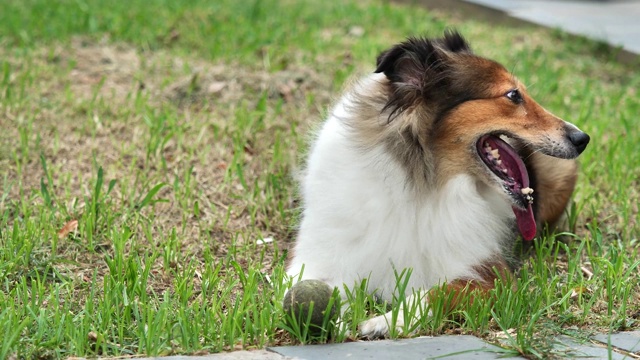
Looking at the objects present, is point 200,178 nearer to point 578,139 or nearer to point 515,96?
point 515,96

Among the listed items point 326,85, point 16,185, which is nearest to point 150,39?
point 326,85

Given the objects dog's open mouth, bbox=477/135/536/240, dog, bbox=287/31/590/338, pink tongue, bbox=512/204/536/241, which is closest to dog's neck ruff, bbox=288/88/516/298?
dog, bbox=287/31/590/338

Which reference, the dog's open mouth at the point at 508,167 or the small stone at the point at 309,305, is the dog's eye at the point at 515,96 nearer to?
the dog's open mouth at the point at 508,167

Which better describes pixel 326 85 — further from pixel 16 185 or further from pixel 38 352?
pixel 38 352

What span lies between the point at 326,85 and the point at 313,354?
340 cm

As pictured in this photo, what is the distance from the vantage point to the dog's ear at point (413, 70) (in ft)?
12.2

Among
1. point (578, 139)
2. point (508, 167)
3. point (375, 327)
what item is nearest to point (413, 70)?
point (508, 167)

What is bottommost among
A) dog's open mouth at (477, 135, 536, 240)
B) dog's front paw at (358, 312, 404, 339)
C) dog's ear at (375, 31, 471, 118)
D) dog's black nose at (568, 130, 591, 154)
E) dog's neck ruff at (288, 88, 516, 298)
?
dog's front paw at (358, 312, 404, 339)

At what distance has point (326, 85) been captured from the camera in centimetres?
625

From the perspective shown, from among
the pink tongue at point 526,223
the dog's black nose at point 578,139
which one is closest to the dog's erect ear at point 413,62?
the dog's black nose at point 578,139

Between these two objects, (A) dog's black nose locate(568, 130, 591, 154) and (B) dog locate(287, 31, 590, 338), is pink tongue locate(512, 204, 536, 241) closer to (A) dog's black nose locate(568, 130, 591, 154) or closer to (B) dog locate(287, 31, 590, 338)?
(B) dog locate(287, 31, 590, 338)

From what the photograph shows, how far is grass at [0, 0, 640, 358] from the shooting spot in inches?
131

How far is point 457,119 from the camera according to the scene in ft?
12.2

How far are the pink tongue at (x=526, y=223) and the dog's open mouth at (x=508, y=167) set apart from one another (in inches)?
1.7
